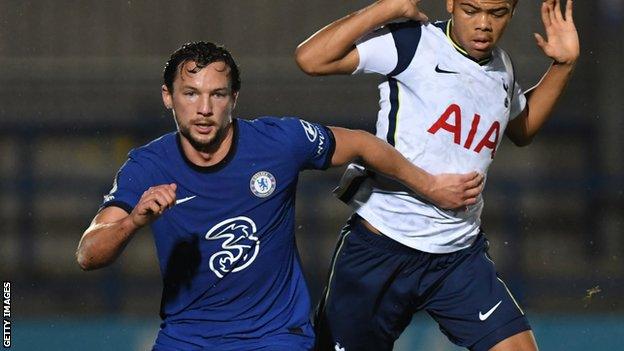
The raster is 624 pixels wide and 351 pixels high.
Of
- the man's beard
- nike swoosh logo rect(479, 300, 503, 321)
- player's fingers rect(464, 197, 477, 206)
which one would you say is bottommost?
nike swoosh logo rect(479, 300, 503, 321)

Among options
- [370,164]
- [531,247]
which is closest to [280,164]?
[370,164]

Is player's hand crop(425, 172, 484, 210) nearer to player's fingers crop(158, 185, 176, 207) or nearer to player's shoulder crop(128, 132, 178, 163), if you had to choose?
player's shoulder crop(128, 132, 178, 163)

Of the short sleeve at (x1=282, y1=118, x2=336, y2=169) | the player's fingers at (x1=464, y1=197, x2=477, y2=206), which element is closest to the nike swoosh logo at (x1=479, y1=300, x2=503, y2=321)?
the player's fingers at (x1=464, y1=197, x2=477, y2=206)

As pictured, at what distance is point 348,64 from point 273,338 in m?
1.02

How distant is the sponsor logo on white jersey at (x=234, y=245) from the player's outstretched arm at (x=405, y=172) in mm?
397

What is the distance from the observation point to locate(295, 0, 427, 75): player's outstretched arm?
430 centimetres

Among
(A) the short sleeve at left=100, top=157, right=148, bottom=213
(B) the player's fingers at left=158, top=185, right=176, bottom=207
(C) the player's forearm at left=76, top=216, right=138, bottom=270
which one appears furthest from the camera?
(A) the short sleeve at left=100, top=157, right=148, bottom=213

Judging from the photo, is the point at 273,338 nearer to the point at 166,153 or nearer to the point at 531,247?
the point at 166,153

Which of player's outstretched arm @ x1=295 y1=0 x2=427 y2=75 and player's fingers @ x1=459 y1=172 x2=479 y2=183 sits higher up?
player's outstretched arm @ x1=295 y1=0 x2=427 y2=75

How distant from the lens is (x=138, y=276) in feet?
25.1

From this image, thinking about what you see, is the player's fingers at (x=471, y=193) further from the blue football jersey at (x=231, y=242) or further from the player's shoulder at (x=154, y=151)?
the player's shoulder at (x=154, y=151)

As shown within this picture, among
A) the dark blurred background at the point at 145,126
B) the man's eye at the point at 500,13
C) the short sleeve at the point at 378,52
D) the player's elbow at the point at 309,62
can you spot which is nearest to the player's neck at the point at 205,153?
the player's elbow at the point at 309,62

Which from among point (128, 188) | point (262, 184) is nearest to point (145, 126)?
point (262, 184)

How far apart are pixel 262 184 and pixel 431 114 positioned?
2.37 ft
